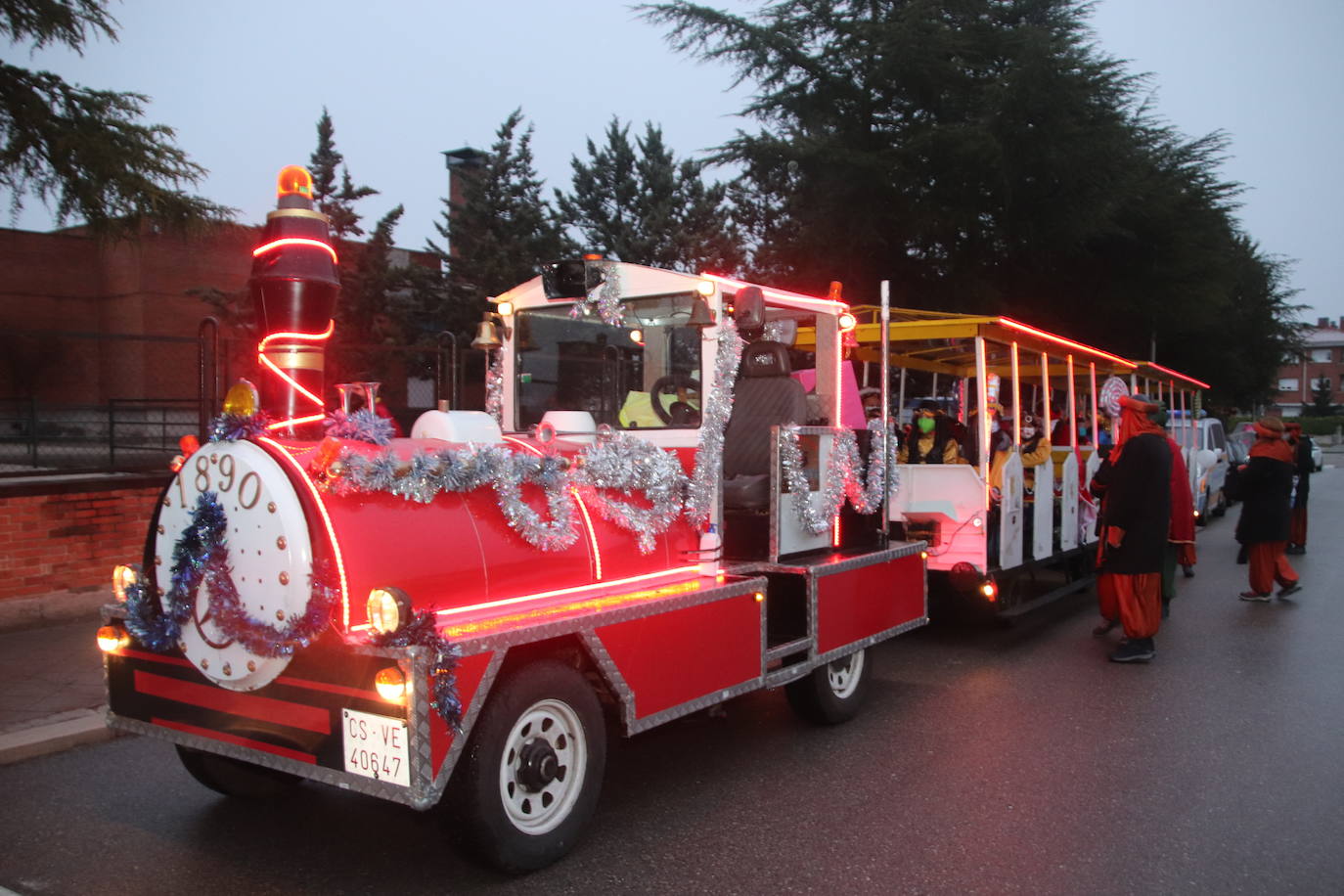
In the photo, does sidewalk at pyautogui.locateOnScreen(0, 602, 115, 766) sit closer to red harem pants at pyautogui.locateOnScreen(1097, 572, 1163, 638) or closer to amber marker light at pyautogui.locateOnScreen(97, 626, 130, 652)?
amber marker light at pyautogui.locateOnScreen(97, 626, 130, 652)

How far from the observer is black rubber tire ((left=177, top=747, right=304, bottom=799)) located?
426cm

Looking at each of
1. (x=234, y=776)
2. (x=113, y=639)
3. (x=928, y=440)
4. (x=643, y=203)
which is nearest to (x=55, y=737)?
(x=234, y=776)

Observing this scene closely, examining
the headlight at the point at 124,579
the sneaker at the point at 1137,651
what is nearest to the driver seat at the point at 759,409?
the headlight at the point at 124,579

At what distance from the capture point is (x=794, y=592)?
5.18 m

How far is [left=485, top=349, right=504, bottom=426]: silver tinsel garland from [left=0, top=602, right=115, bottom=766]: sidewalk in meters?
2.58

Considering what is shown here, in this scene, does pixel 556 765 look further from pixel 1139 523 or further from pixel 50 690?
pixel 1139 523

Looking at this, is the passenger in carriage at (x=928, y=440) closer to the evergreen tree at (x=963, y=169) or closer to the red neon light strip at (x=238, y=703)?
the red neon light strip at (x=238, y=703)

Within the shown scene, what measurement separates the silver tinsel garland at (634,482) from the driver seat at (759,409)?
64cm

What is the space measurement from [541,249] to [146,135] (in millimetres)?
13431

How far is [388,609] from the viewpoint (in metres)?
3.17

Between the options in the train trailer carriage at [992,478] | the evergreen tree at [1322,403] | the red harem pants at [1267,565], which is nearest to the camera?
the train trailer carriage at [992,478]

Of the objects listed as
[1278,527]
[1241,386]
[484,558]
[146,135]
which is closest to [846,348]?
[484,558]

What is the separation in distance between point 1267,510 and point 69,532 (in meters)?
10.2

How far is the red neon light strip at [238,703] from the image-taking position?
136 inches
